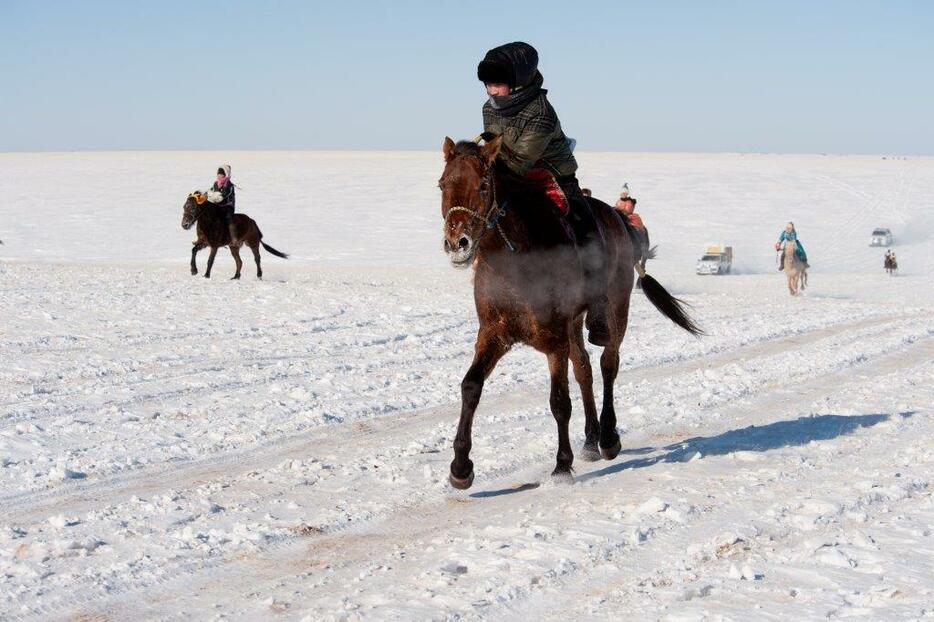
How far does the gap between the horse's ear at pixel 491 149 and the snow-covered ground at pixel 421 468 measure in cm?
202

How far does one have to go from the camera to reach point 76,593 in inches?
183

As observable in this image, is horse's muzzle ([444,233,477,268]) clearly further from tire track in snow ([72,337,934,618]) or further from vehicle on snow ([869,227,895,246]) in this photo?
vehicle on snow ([869,227,895,246])

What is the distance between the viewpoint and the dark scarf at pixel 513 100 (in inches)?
262

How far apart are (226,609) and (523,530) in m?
1.69

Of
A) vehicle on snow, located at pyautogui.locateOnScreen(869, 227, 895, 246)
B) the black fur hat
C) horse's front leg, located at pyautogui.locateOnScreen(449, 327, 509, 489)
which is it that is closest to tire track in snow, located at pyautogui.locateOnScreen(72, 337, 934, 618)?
horse's front leg, located at pyautogui.locateOnScreen(449, 327, 509, 489)

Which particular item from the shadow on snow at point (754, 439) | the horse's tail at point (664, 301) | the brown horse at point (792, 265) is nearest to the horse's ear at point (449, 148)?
the shadow on snow at point (754, 439)

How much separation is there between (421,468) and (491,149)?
7.54 feet

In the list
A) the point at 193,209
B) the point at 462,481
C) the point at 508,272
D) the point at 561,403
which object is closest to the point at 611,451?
the point at 561,403

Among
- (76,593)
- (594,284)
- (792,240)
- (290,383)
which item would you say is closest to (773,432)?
(594,284)

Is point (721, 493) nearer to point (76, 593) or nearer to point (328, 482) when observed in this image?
point (328, 482)

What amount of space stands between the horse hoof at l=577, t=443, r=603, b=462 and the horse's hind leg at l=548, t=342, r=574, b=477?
66 cm

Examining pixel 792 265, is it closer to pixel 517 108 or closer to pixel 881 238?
pixel 517 108

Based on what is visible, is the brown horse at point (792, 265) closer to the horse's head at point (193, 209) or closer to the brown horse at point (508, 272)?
the horse's head at point (193, 209)

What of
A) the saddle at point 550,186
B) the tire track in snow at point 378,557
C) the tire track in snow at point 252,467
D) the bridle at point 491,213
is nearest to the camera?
the tire track in snow at point 378,557
